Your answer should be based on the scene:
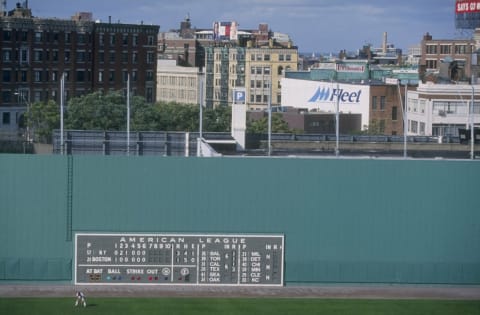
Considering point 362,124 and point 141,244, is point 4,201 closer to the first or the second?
point 141,244

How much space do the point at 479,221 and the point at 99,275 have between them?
8.83 metres

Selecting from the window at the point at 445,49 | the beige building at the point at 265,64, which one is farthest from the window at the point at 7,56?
the window at the point at 445,49

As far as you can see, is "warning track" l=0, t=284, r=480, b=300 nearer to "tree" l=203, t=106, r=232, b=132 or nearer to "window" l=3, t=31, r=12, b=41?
"tree" l=203, t=106, r=232, b=132

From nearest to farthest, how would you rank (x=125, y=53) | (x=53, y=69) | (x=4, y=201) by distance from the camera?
1. (x=4, y=201)
2. (x=53, y=69)
3. (x=125, y=53)

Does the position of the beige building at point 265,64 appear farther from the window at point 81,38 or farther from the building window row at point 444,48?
the window at point 81,38

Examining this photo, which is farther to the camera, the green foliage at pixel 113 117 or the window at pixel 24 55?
the window at pixel 24 55

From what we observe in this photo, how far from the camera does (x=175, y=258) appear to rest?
82.5 feet

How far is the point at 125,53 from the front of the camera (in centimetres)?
6181

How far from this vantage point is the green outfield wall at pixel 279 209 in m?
24.9

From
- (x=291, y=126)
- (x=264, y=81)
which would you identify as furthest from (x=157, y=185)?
(x=264, y=81)

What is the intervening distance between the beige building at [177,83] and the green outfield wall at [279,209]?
59734mm

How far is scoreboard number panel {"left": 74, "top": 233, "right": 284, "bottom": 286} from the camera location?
25.0 metres

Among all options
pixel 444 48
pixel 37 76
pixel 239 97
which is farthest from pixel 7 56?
pixel 444 48

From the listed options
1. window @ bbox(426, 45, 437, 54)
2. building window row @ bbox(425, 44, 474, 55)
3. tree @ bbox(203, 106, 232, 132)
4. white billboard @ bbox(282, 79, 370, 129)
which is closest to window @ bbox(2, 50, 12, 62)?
tree @ bbox(203, 106, 232, 132)
